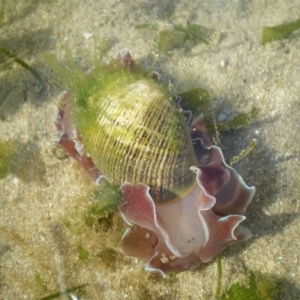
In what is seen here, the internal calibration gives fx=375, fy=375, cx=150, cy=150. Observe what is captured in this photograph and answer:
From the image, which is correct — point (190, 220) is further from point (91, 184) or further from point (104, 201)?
point (91, 184)

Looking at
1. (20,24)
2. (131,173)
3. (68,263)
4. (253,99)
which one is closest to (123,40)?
(20,24)

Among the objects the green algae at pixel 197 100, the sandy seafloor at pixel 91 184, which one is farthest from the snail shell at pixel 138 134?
the green algae at pixel 197 100

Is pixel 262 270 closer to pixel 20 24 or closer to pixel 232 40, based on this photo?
pixel 232 40

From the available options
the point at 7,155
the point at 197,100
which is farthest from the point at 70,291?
the point at 197,100

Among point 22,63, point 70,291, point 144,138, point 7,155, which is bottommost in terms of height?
point 70,291

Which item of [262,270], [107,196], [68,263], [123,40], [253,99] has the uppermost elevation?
[123,40]

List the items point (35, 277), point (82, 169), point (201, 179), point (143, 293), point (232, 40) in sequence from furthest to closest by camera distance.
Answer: point (232, 40), point (82, 169), point (35, 277), point (143, 293), point (201, 179)

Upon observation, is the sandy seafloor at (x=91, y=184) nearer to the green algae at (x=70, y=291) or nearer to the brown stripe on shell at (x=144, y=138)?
the green algae at (x=70, y=291)

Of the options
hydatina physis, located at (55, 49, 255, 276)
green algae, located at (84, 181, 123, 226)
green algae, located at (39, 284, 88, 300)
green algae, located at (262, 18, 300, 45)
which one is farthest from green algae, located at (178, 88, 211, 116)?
green algae, located at (39, 284, 88, 300)

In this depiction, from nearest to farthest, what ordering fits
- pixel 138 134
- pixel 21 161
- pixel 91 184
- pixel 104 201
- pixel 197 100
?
pixel 138 134, pixel 104 201, pixel 91 184, pixel 197 100, pixel 21 161
